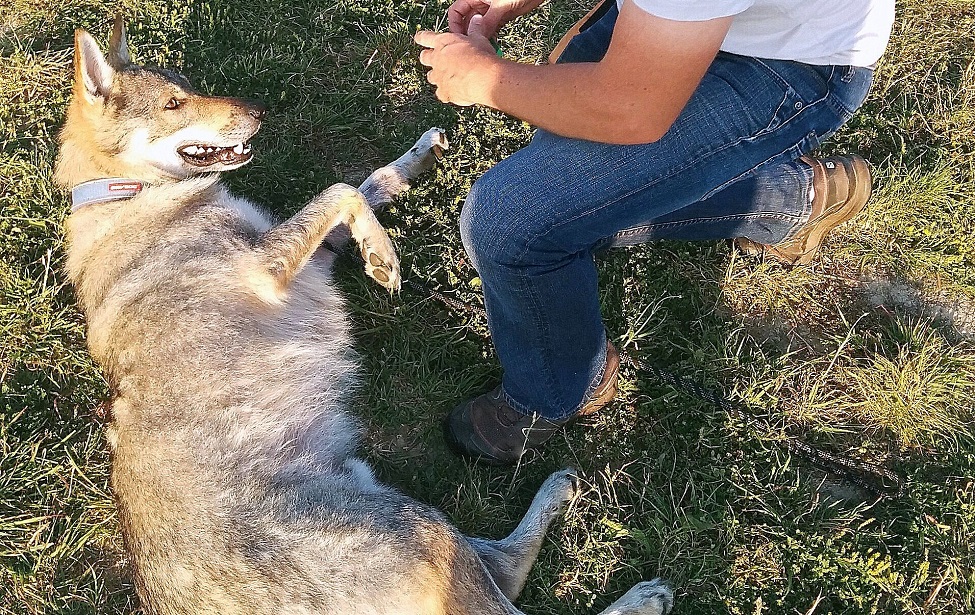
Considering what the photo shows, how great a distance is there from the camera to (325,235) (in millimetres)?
3633

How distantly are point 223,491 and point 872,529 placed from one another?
3.07 metres

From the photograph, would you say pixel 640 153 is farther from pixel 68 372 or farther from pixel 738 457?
pixel 68 372

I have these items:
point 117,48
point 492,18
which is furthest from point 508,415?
point 117,48

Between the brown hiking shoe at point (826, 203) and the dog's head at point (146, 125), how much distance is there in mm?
3018

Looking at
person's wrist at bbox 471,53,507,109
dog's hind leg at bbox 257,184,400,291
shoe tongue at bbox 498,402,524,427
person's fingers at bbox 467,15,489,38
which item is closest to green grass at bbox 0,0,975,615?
dog's hind leg at bbox 257,184,400,291

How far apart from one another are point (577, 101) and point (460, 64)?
1.82 ft

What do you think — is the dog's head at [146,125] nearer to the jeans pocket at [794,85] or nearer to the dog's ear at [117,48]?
the dog's ear at [117,48]

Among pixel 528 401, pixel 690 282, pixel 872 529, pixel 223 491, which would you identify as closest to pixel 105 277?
pixel 223 491

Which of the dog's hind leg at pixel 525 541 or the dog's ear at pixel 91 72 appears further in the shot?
the dog's ear at pixel 91 72

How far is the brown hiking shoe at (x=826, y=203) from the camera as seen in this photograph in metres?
3.41

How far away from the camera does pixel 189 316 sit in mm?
3242

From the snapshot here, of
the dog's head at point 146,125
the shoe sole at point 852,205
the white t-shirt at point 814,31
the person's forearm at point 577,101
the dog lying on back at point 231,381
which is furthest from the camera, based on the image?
the dog's head at point 146,125

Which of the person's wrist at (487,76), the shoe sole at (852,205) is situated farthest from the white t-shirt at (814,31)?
the shoe sole at (852,205)

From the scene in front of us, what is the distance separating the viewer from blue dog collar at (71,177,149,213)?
11.8ft
